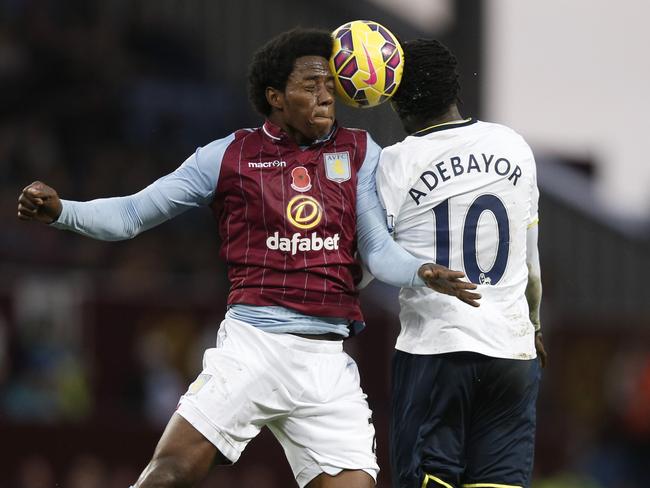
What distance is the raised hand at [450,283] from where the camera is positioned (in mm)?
5332

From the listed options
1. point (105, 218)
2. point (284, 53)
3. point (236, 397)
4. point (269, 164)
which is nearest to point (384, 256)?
point (269, 164)

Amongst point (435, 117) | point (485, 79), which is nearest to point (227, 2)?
point (485, 79)

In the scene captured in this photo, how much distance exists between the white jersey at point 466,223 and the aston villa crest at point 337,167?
0.49 ft

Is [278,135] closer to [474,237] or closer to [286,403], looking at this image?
[474,237]

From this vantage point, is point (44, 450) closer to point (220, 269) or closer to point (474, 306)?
point (220, 269)

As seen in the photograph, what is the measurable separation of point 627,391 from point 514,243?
26.3 feet

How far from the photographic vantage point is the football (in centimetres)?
581

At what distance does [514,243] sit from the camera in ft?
19.2

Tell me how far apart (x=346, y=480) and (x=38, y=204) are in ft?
5.33

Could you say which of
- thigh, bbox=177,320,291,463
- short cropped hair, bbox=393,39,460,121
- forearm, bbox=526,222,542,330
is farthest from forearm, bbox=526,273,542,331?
thigh, bbox=177,320,291,463

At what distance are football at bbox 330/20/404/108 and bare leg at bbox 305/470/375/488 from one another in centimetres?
150

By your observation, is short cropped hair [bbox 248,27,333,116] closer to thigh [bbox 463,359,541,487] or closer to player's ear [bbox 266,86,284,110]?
player's ear [bbox 266,86,284,110]

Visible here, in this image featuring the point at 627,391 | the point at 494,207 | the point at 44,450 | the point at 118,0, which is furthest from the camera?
the point at 118,0

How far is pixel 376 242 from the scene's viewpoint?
5.75 metres
